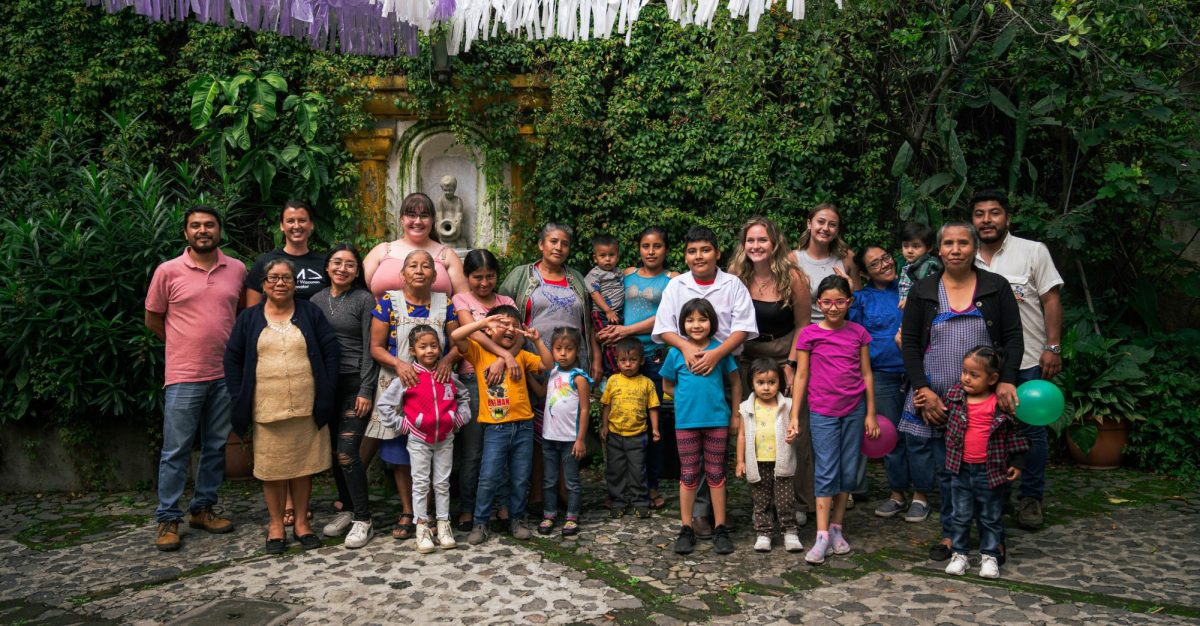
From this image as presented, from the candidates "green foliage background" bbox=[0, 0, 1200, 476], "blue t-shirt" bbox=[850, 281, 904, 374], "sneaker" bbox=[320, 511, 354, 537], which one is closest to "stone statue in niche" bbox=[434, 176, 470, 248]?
"green foliage background" bbox=[0, 0, 1200, 476]

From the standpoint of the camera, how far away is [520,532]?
487 cm

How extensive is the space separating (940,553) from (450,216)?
5.23 meters

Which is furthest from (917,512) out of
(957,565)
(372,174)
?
(372,174)

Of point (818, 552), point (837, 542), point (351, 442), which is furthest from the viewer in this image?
point (351, 442)

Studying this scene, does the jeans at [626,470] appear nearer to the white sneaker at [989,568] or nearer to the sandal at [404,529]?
the sandal at [404,529]

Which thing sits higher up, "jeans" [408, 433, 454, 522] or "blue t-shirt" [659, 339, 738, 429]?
"blue t-shirt" [659, 339, 738, 429]

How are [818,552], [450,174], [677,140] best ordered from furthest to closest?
[450,174]
[677,140]
[818,552]

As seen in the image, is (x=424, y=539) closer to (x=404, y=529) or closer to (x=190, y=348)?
(x=404, y=529)

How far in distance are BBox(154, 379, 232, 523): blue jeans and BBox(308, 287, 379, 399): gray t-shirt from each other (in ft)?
2.37

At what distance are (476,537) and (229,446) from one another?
251cm

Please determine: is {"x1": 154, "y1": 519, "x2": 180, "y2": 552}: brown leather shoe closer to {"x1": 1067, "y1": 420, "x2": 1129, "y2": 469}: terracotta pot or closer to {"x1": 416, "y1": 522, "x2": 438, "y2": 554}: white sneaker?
{"x1": 416, "y1": 522, "x2": 438, "y2": 554}: white sneaker

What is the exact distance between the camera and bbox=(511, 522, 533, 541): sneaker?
4.86 metres

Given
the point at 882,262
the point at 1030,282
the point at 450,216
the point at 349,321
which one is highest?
the point at 450,216

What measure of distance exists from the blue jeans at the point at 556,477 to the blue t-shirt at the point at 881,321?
1.84m
